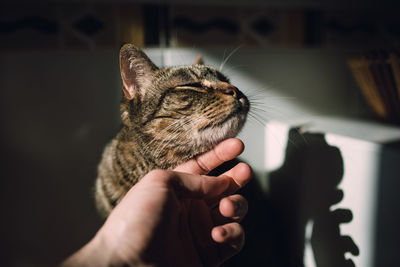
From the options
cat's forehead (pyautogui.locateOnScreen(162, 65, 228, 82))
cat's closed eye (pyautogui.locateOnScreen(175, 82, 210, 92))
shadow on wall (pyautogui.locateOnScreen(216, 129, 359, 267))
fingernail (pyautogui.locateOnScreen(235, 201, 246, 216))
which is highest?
cat's forehead (pyautogui.locateOnScreen(162, 65, 228, 82))

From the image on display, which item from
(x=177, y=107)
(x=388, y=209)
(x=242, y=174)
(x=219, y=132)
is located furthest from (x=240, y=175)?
(x=388, y=209)

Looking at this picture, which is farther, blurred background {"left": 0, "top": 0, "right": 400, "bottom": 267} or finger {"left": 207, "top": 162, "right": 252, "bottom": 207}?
blurred background {"left": 0, "top": 0, "right": 400, "bottom": 267}

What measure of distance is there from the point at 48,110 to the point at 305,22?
1.12 meters

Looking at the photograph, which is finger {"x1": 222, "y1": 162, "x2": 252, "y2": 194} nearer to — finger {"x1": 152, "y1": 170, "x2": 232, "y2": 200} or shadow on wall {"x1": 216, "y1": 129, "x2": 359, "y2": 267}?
finger {"x1": 152, "y1": 170, "x2": 232, "y2": 200}

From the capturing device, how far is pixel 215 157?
1.94 feet

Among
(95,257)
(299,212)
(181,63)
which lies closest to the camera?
(95,257)

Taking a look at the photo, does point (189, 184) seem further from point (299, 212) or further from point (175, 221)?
point (299, 212)

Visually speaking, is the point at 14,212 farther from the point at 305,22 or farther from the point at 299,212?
the point at 305,22

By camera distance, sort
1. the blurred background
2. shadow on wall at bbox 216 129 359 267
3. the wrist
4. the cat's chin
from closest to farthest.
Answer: the wrist → the cat's chin → shadow on wall at bbox 216 129 359 267 → the blurred background

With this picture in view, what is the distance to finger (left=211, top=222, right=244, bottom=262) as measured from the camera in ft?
1.66

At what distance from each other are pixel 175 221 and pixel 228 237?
0.12 meters

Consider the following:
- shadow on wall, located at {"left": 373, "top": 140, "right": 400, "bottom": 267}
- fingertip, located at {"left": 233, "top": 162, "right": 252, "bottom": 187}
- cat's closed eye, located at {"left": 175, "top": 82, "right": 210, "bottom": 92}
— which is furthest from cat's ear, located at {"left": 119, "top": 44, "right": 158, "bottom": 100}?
shadow on wall, located at {"left": 373, "top": 140, "right": 400, "bottom": 267}

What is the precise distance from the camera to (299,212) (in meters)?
0.79

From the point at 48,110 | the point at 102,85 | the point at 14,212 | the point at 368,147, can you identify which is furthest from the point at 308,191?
the point at 14,212
